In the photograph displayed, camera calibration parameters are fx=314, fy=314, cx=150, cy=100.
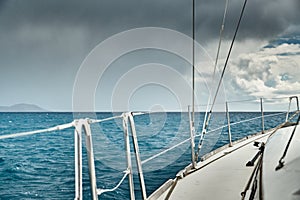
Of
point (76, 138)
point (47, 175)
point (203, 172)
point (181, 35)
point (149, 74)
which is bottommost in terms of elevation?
point (47, 175)

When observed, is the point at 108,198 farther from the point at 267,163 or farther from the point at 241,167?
the point at 267,163

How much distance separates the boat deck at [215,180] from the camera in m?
2.12

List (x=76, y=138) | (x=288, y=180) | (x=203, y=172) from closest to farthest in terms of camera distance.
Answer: (x=288, y=180)
(x=76, y=138)
(x=203, y=172)

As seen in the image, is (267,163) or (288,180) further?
(267,163)

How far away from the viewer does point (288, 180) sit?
1140mm

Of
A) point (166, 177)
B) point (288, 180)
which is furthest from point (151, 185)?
point (288, 180)

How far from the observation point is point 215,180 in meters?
2.46

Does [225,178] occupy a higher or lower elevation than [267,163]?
lower

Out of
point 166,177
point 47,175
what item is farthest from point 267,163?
point 47,175

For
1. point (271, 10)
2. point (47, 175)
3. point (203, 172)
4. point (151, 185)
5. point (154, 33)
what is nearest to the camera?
point (203, 172)

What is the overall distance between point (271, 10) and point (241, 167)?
187cm

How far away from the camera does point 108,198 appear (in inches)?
176

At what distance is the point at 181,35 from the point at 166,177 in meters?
2.79

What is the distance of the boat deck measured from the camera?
2117mm
